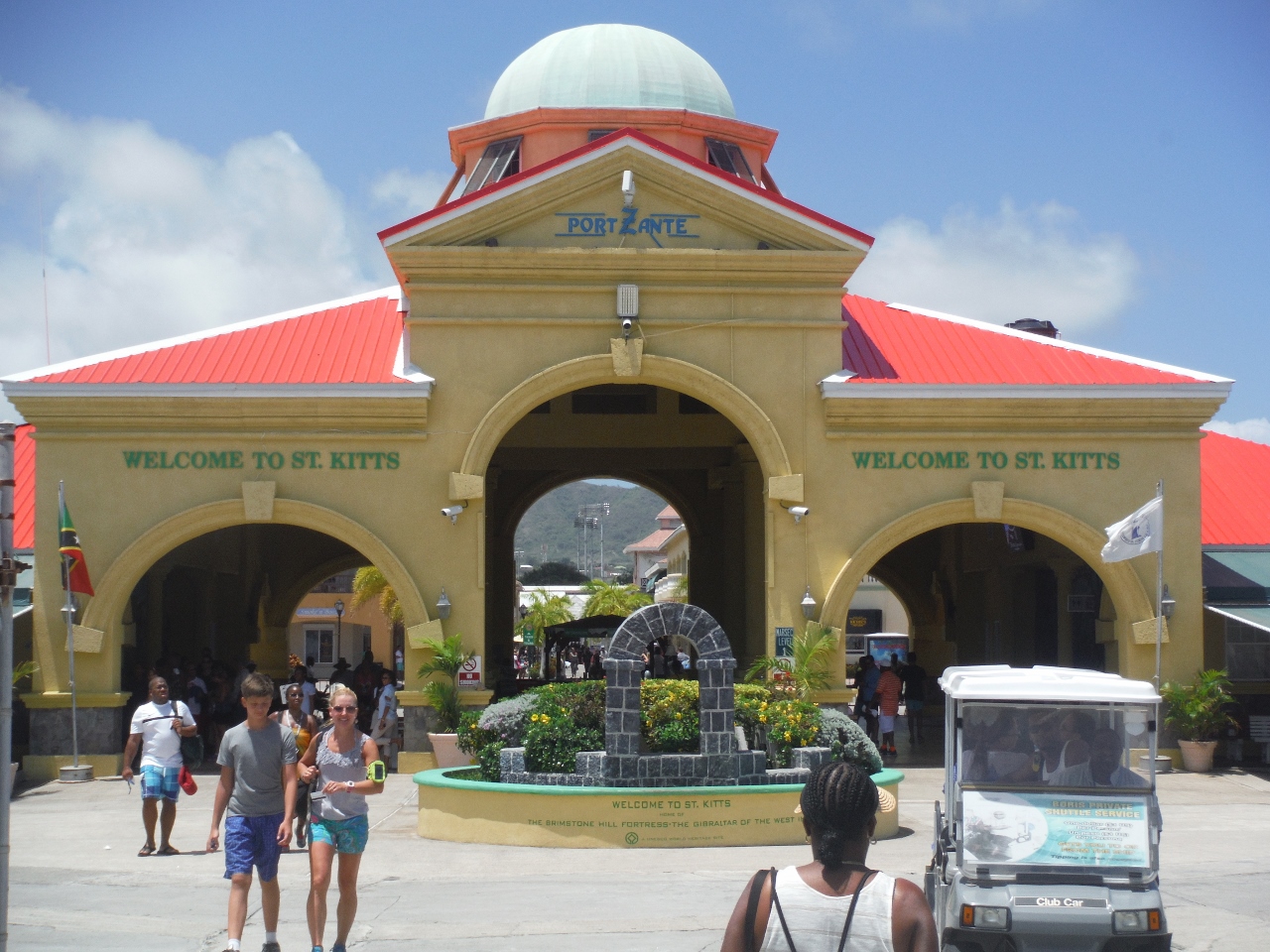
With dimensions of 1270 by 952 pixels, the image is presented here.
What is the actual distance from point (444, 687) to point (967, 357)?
33.4 feet

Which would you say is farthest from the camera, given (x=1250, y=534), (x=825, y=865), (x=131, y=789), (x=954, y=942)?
(x=1250, y=534)

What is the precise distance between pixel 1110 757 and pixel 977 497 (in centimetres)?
1329

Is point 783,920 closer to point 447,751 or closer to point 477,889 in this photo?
point 477,889

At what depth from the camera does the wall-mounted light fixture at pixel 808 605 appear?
72.5ft

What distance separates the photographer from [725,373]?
22.5 meters

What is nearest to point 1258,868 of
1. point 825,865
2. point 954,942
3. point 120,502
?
point 954,942

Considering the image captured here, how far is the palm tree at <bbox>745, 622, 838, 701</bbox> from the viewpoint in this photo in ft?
70.6

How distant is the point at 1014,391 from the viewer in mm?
22438

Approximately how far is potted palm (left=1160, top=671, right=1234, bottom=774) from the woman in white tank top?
59.9ft

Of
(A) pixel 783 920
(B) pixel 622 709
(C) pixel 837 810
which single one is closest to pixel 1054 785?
(C) pixel 837 810

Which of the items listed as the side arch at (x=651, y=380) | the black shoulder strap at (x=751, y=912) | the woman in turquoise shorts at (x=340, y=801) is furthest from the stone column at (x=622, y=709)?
the black shoulder strap at (x=751, y=912)

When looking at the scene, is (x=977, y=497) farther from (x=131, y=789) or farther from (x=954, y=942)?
(x=954, y=942)

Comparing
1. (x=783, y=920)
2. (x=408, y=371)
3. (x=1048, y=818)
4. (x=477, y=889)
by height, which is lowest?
(x=477, y=889)

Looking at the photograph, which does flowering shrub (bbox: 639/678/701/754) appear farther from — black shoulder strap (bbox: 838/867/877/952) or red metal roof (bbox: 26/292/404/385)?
black shoulder strap (bbox: 838/867/877/952)
